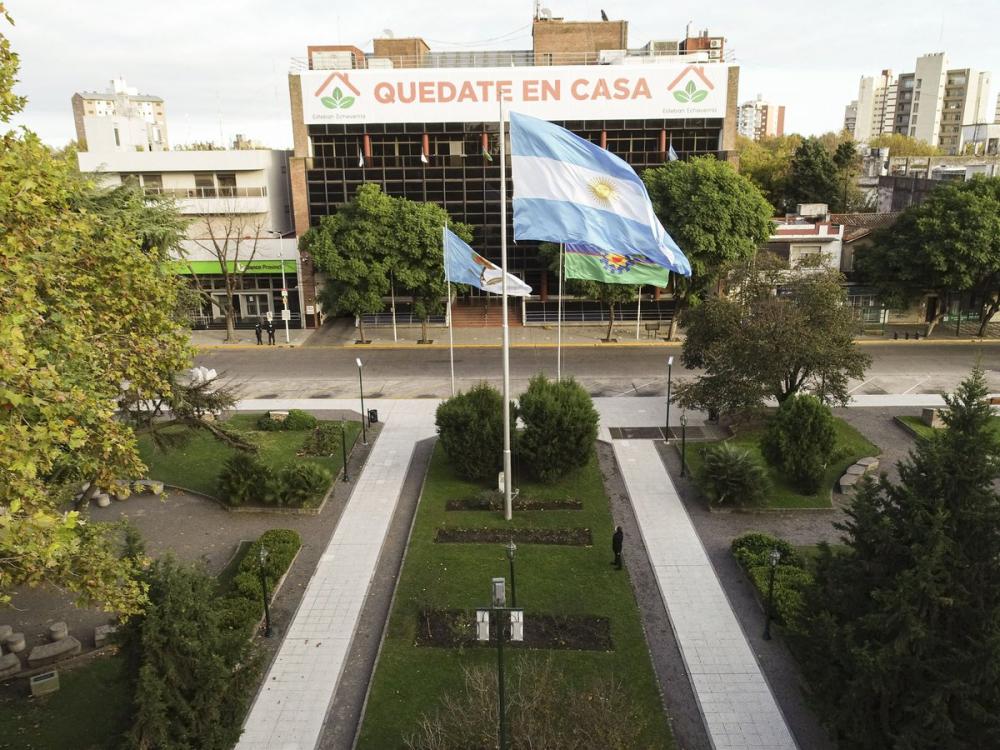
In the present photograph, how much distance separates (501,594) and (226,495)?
43.9 feet

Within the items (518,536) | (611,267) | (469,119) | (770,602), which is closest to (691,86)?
(469,119)

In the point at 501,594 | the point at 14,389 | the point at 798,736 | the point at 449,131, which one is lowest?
the point at 798,736

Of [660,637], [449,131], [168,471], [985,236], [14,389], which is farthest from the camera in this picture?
[449,131]

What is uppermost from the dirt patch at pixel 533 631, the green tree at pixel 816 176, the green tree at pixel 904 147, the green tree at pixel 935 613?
the green tree at pixel 904 147

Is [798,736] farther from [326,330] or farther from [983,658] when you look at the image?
[326,330]

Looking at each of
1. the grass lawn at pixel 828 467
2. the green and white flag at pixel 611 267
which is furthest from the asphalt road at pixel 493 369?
the green and white flag at pixel 611 267

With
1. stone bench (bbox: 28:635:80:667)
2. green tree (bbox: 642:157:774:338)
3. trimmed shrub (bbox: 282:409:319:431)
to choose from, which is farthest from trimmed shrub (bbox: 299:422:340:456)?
green tree (bbox: 642:157:774:338)

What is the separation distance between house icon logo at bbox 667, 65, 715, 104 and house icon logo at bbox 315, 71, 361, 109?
18876 mm

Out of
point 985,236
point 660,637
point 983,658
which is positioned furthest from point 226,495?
point 985,236

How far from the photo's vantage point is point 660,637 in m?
17.8

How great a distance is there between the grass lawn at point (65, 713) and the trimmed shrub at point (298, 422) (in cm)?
1452

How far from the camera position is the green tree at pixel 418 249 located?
41.8m

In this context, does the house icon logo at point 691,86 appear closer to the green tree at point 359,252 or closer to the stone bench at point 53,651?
the green tree at point 359,252

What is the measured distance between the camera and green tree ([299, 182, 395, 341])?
137 feet
